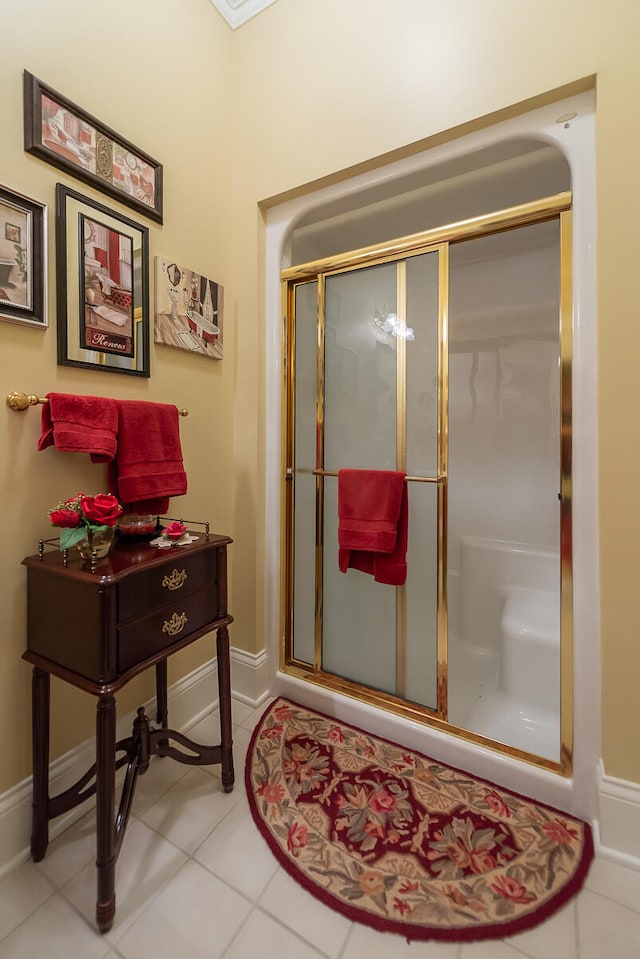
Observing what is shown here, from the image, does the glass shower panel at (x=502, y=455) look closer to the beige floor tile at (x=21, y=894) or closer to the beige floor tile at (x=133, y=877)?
the beige floor tile at (x=133, y=877)

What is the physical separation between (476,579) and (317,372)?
131 cm

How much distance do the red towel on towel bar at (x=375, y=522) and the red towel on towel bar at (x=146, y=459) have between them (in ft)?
1.97

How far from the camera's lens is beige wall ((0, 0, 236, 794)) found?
108 cm

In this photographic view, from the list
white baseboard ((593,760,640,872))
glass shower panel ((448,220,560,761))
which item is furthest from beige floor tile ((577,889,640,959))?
glass shower panel ((448,220,560,761))

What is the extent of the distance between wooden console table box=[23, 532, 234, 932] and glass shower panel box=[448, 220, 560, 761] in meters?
1.01

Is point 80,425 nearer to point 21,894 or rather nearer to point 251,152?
point 21,894

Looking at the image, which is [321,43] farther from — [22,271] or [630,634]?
[630,634]

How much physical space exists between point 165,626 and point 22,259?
1045mm

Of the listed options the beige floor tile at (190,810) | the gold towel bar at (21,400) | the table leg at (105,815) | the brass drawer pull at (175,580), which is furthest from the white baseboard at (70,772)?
the gold towel bar at (21,400)

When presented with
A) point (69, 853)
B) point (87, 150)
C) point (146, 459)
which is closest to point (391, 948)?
point (69, 853)

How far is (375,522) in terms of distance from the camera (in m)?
1.48

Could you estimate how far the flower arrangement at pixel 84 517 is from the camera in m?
0.98

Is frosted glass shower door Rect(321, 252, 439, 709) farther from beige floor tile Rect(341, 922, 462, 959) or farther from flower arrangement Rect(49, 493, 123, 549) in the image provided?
flower arrangement Rect(49, 493, 123, 549)

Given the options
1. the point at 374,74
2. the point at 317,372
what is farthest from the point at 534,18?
the point at 317,372
